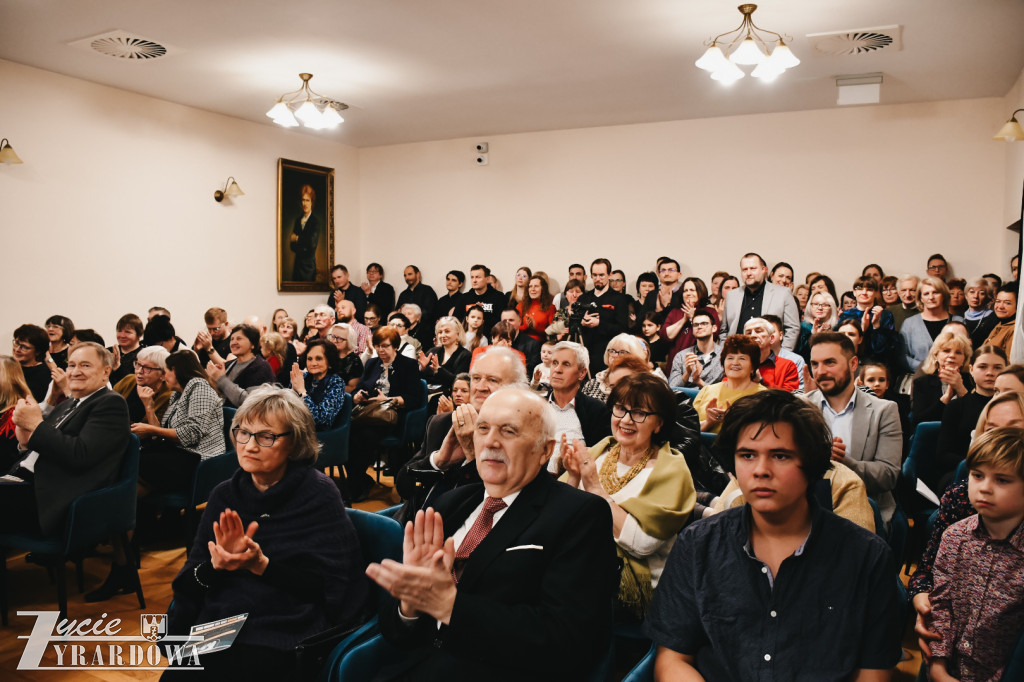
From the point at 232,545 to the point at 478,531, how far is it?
2.17ft

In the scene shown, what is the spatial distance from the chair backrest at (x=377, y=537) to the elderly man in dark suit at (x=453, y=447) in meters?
0.27

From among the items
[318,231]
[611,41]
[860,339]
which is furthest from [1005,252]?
[318,231]

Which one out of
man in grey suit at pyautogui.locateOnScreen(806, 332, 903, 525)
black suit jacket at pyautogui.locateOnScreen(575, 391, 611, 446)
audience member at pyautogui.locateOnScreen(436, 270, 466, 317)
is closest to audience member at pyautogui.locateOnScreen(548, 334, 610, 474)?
black suit jacket at pyautogui.locateOnScreen(575, 391, 611, 446)

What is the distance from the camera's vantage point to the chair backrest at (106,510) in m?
3.12

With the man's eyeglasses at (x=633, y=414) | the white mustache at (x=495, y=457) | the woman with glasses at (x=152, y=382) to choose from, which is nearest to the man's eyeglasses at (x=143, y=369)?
the woman with glasses at (x=152, y=382)

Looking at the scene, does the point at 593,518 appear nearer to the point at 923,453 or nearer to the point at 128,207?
the point at 923,453

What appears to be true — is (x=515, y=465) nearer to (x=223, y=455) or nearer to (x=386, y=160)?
(x=223, y=455)

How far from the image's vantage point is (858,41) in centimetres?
599

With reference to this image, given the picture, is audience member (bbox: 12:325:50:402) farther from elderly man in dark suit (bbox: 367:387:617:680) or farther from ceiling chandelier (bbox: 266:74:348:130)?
elderly man in dark suit (bbox: 367:387:617:680)

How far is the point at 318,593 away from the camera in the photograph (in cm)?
207

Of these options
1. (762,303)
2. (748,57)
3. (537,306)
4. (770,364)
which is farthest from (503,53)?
(770,364)

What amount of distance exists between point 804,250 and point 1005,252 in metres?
1.94

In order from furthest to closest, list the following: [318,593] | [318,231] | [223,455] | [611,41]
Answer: [318,231] < [611,41] < [223,455] < [318,593]
